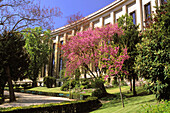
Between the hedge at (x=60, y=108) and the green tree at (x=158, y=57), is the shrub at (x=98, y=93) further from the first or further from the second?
the green tree at (x=158, y=57)

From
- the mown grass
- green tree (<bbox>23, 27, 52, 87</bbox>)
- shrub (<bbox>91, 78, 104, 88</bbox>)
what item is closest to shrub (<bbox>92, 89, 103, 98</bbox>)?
shrub (<bbox>91, 78, 104, 88</bbox>)

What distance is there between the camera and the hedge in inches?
391

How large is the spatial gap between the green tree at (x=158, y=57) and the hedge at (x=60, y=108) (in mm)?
6601

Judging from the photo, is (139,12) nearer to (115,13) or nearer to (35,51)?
(115,13)

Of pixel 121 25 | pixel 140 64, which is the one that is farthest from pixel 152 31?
pixel 121 25

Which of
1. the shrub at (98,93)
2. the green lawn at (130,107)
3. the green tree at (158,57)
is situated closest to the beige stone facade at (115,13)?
the shrub at (98,93)

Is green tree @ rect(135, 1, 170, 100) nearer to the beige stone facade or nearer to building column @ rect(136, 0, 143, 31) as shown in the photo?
the beige stone facade

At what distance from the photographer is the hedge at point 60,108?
994cm

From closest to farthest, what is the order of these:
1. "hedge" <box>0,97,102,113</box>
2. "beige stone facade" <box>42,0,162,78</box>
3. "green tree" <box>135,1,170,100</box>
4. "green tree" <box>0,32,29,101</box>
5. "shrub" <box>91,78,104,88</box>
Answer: "green tree" <box>135,1,170,100</box> → "hedge" <box>0,97,102,113</box> → "shrub" <box>91,78,104,88</box> → "green tree" <box>0,32,29,101</box> → "beige stone facade" <box>42,0,162,78</box>

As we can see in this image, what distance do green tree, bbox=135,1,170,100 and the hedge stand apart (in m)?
6.60

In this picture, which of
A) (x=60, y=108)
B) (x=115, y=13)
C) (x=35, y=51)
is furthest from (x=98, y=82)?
(x=35, y=51)

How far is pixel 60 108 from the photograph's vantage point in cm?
1157

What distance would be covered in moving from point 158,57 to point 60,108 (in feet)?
26.8

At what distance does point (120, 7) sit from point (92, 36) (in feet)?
46.7
